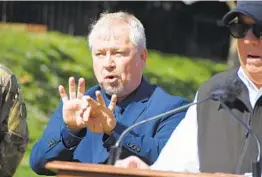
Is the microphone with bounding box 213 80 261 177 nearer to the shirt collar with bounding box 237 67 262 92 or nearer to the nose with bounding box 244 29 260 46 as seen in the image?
the shirt collar with bounding box 237 67 262 92

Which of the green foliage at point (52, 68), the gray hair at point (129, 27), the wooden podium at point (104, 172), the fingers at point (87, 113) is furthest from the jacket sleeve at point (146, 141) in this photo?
the green foliage at point (52, 68)

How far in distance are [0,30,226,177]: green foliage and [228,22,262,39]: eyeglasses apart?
7.18 meters

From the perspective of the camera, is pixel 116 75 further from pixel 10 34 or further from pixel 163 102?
pixel 10 34

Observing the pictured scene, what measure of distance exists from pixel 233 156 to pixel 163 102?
3.29 feet

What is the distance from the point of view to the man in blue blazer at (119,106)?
4.84 m

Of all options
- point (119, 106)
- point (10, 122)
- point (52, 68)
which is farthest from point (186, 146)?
point (52, 68)

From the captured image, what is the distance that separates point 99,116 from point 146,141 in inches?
21.1

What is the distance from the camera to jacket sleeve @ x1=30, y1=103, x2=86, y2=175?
479 cm

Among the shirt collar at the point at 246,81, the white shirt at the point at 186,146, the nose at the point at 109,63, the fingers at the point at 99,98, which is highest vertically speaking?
the shirt collar at the point at 246,81

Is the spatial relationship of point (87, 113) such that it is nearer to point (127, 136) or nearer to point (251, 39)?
point (127, 136)

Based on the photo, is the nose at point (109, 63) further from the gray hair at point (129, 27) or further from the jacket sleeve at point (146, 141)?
the jacket sleeve at point (146, 141)

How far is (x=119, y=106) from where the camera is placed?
5062mm

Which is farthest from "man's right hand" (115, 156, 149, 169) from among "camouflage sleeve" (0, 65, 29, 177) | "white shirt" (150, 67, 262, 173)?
"camouflage sleeve" (0, 65, 29, 177)

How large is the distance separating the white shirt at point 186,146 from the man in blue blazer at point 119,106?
0.38m
